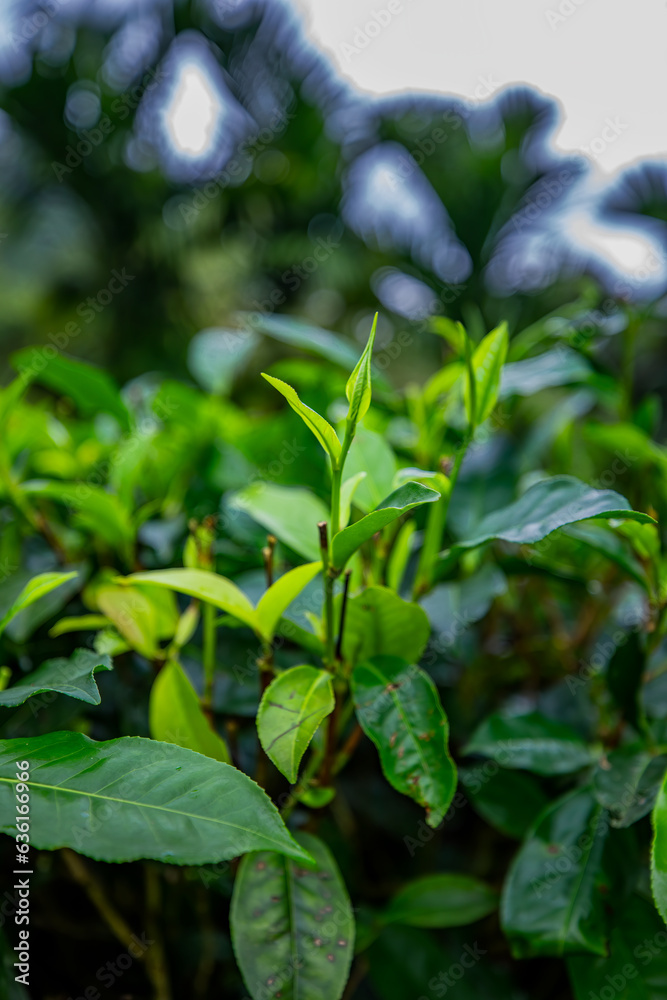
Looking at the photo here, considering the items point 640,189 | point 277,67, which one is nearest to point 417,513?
point 640,189

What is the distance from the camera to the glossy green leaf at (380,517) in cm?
36

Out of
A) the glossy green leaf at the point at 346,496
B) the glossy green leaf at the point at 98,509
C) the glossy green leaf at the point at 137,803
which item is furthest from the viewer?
the glossy green leaf at the point at 98,509

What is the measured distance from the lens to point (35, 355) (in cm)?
59

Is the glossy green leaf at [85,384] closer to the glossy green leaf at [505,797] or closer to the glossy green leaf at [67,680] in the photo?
the glossy green leaf at [67,680]

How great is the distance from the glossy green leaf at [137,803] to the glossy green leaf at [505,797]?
29cm

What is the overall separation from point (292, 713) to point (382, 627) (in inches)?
3.4

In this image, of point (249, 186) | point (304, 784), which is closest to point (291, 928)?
point (304, 784)

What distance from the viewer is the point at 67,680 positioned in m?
0.39

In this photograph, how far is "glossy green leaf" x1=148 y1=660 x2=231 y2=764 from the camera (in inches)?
17.6

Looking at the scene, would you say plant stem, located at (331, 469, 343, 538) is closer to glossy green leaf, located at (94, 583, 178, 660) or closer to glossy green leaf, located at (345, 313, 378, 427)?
glossy green leaf, located at (345, 313, 378, 427)

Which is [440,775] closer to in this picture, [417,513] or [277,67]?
[417,513]

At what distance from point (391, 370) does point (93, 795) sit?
366 cm

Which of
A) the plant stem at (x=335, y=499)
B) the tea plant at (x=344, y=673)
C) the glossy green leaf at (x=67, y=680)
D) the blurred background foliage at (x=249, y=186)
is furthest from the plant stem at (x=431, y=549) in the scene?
the blurred background foliage at (x=249, y=186)

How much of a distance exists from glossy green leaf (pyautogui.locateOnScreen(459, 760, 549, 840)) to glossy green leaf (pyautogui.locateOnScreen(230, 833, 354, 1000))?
166 millimetres
